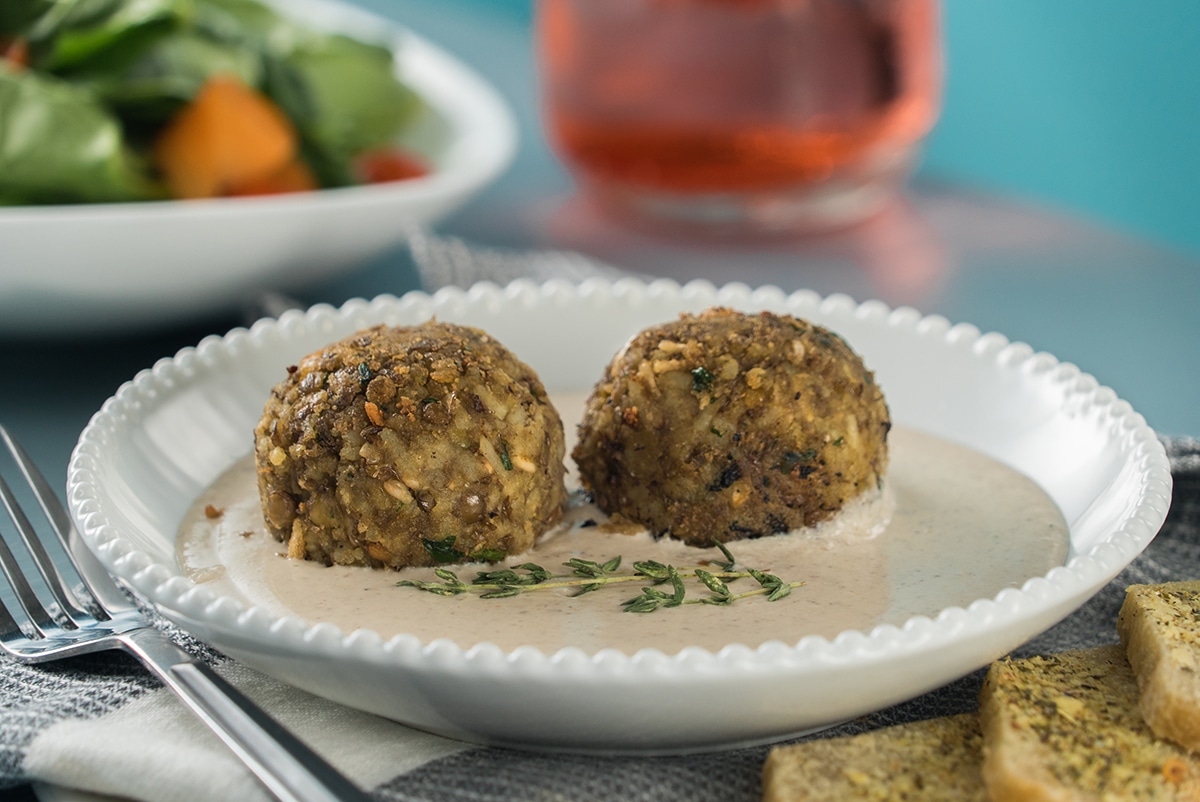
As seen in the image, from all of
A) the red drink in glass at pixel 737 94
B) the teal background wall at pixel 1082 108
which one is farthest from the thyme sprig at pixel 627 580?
the teal background wall at pixel 1082 108

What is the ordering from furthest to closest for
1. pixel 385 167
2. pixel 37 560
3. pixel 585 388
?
pixel 385 167 < pixel 585 388 < pixel 37 560

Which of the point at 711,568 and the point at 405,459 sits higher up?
the point at 405,459

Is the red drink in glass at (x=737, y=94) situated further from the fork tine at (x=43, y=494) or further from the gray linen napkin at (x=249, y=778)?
the gray linen napkin at (x=249, y=778)

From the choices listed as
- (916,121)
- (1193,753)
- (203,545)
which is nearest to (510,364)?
(203,545)

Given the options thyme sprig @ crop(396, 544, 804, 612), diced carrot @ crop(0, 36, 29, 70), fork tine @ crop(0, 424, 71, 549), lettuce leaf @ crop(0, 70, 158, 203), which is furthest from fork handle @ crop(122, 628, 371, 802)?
diced carrot @ crop(0, 36, 29, 70)

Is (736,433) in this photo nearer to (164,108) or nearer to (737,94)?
(737,94)

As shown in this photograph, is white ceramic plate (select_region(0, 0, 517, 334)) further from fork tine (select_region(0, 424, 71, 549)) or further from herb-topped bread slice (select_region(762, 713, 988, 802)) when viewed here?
herb-topped bread slice (select_region(762, 713, 988, 802))

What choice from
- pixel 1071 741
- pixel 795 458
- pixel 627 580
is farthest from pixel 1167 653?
pixel 627 580

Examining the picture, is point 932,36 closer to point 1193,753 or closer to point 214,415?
point 214,415
